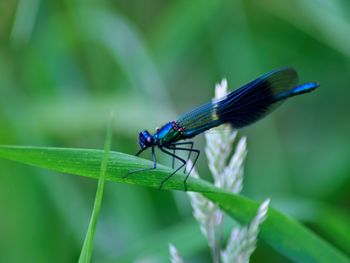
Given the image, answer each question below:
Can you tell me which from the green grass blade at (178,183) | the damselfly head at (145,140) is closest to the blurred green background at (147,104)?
the damselfly head at (145,140)

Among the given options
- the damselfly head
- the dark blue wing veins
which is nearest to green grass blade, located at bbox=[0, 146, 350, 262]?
the dark blue wing veins

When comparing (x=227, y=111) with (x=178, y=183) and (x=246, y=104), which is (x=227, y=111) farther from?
(x=178, y=183)

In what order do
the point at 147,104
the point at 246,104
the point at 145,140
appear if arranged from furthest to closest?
the point at 147,104 < the point at 246,104 < the point at 145,140

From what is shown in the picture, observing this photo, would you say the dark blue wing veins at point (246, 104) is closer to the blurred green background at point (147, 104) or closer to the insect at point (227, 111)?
the insect at point (227, 111)

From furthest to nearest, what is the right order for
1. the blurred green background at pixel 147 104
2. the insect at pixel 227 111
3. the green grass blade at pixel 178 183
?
the blurred green background at pixel 147 104 → the insect at pixel 227 111 → the green grass blade at pixel 178 183

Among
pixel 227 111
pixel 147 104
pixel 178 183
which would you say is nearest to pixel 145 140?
pixel 227 111

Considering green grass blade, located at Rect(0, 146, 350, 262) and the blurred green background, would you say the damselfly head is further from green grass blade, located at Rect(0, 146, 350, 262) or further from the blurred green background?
green grass blade, located at Rect(0, 146, 350, 262)

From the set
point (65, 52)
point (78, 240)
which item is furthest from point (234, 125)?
point (65, 52)
